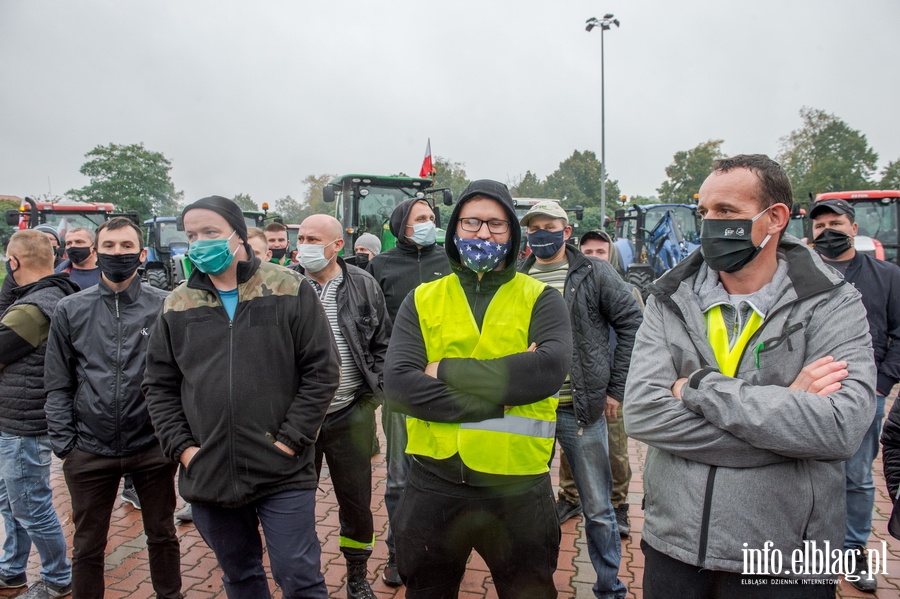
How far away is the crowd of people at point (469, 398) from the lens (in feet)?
5.70

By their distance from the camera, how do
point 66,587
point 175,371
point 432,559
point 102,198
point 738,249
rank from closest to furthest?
point 738,249 → point 432,559 → point 175,371 → point 66,587 → point 102,198

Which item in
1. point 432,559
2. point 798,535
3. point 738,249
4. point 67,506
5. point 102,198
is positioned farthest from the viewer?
point 102,198

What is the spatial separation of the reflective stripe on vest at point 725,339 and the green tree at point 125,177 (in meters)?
57.6

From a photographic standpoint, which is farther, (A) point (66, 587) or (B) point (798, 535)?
(A) point (66, 587)

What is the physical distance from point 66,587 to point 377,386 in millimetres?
2179

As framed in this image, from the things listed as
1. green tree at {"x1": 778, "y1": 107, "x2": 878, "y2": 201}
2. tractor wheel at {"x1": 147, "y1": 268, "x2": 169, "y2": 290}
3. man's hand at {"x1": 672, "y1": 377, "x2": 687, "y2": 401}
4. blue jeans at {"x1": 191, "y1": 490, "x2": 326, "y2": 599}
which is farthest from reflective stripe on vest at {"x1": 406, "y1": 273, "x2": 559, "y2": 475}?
green tree at {"x1": 778, "y1": 107, "x2": 878, "y2": 201}

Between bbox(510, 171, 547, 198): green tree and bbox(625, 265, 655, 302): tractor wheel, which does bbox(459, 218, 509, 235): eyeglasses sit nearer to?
bbox(625, 265, 655, 302): tractor wheel

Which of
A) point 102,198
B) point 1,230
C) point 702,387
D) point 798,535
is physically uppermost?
point 102,198

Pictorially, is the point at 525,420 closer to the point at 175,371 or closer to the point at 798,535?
the point at 798,535

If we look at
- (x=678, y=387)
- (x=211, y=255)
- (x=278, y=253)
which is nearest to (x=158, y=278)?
(x=278, y=253)

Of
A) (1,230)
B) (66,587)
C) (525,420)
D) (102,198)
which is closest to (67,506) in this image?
(66,587)

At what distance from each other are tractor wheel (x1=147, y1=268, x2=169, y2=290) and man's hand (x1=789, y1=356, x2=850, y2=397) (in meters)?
16.7

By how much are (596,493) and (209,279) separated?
221 cm

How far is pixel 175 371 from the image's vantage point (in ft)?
8.45
